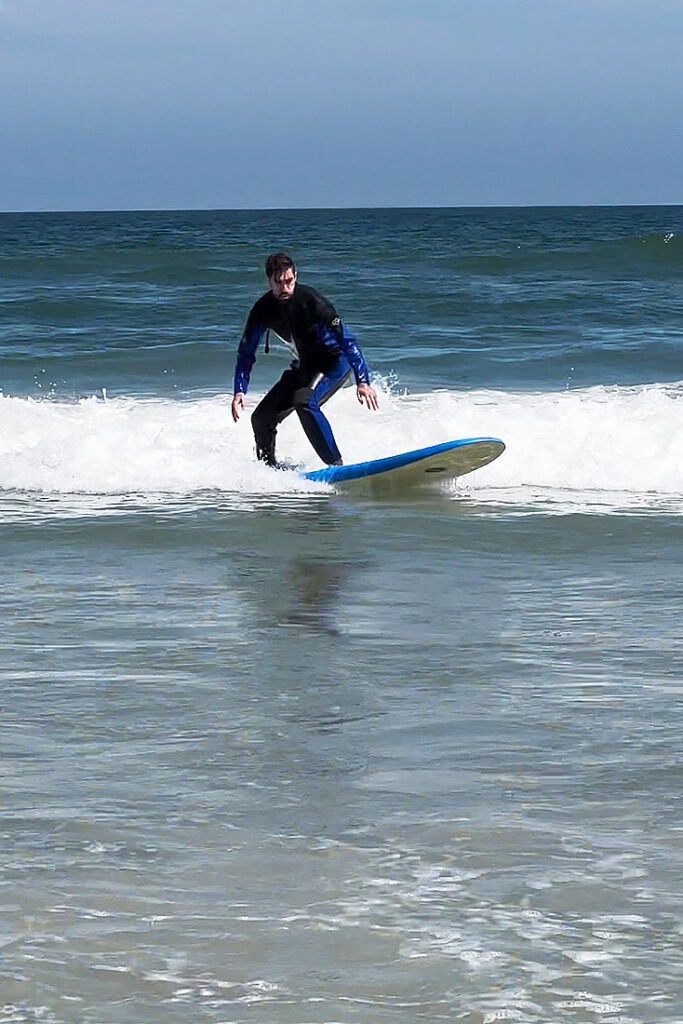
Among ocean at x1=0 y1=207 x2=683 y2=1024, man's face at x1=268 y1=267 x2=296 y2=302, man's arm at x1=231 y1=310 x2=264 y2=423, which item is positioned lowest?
ocean at x1=0 y1=207 x2=683 y2=1024

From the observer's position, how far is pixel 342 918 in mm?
3373

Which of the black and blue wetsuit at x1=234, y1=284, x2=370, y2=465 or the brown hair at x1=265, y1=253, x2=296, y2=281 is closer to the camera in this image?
the brown hair at x1=265, y1=253, x2=296, y2=281

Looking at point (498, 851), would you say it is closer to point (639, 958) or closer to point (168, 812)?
point (639, 958)

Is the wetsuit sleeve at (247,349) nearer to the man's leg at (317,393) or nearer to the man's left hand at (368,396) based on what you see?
the man's leg at (317,393)

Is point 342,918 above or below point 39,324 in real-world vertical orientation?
below

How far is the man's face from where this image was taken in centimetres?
897

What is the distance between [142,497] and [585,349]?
35.0ft

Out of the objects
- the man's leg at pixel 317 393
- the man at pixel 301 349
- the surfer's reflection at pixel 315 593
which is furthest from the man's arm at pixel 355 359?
the surfer's reflection at pixel 315 593

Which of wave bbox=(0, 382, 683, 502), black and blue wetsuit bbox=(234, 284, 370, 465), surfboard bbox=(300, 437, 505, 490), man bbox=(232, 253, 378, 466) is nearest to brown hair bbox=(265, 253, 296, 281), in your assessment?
man bbox=(232, 253, 378, 466)

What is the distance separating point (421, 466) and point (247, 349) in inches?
52.4

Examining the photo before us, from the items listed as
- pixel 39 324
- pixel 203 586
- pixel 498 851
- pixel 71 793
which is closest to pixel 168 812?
pixel 71 793

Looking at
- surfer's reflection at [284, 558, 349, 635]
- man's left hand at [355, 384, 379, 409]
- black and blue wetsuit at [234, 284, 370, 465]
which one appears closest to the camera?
surfer's reflection at [284, 558, 349, 635]

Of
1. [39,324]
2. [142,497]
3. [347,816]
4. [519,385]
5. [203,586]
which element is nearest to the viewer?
[347,816]

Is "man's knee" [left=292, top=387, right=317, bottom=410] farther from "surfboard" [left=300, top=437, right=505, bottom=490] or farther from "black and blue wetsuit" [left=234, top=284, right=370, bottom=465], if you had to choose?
"surfboard" [left=300, top=437, right=505, bottom=490]
